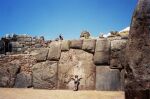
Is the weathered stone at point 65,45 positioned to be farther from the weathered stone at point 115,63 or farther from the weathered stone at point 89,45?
the weathered stone at point 115,63

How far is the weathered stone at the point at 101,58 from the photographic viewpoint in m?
8.28

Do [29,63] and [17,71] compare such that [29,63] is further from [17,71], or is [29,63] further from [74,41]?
[74,41]

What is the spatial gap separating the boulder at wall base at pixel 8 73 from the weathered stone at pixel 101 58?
306 cm

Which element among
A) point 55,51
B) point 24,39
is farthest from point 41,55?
point 24,39

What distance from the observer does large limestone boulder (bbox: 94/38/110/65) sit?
830cm

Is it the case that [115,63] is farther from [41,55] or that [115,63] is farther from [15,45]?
[15,45]

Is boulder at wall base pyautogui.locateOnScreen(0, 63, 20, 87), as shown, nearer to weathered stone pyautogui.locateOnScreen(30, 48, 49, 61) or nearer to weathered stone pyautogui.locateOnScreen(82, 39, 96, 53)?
weathered stone pyautogui.locateOnScreen(30, 48, 49, 61)

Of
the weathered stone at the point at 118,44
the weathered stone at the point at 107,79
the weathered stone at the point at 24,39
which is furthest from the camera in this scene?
the weathered stone at the point at 24,39

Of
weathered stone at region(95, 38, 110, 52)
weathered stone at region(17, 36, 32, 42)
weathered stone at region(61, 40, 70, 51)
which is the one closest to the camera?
weathered stone at region(95, 38, 110, 52)

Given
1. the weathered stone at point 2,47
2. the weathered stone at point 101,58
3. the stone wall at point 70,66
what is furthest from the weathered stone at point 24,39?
the weathered stone at point 101,58

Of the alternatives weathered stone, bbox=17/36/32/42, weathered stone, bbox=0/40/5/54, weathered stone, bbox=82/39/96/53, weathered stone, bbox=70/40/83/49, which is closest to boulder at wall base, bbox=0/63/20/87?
weathered stone, bbox=70/40/83/49

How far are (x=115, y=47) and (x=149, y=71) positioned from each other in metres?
4.82

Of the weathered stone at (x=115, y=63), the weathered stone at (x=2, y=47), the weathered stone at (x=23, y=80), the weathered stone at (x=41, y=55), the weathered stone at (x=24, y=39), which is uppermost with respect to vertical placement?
the weathered stone at (x=24, y=39)

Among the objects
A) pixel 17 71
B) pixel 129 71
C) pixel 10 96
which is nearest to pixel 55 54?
pixel 17 71
